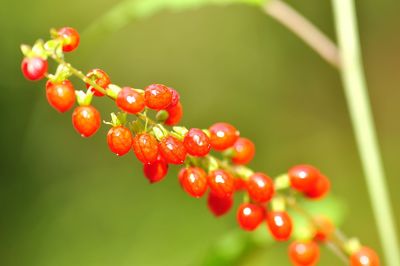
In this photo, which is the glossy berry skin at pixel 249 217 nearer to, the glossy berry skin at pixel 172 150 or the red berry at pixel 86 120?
the glossy berry skin at pixel 172 150

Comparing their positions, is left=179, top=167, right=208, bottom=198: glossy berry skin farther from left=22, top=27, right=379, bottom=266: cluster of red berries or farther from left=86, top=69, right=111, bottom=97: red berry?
left=86, top=69, right=111, bottom=97: red berry

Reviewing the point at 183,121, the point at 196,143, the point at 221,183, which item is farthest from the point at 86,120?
the point at 183,121

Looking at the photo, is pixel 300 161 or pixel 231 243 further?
pixel 300 161

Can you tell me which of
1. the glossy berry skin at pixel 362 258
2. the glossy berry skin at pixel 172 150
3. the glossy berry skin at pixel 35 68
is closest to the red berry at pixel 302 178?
the glossy berry skin at pixel 362 258

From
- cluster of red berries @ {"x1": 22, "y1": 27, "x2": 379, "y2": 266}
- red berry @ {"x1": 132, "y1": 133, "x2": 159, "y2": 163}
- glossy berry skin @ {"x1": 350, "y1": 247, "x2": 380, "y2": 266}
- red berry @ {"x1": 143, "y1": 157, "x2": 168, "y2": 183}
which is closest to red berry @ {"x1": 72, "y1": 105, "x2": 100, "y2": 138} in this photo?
cluster of red berries @ {"x1": 22, "y1": 27, "x2": 379, "y2": 266}

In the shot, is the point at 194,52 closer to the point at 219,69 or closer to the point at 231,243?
the point at 219,69

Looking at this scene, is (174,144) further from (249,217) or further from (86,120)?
(249,217)

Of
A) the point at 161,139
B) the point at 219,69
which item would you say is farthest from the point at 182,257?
the point at 161,139

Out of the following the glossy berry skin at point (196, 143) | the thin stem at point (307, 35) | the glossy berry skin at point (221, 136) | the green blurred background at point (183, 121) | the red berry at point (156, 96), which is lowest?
the glossy berry skin at point (196, 143)
